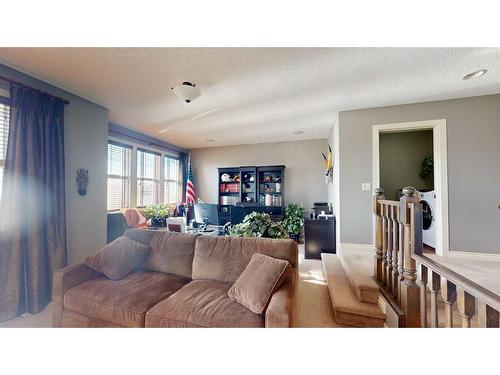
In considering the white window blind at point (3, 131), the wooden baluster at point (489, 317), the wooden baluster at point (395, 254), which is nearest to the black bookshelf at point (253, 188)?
the wooden baluster at point (395, 254)

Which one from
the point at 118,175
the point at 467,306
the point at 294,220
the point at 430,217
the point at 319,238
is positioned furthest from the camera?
the point at 294,220

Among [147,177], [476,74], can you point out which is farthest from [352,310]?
[147,177]

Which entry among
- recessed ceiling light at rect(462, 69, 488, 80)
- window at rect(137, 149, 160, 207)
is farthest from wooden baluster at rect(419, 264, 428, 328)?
window at rect(137, 149, 160, 207)

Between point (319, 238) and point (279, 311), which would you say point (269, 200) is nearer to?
point (319, 238)

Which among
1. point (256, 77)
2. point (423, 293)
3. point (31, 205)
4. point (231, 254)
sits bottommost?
point (423, 293)

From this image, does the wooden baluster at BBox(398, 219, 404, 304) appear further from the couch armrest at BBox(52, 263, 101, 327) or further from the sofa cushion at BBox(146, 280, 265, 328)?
the couch armrest at BBox(52, 263, 101, 327)

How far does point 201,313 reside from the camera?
129cm

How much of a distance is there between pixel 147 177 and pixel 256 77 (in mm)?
3513

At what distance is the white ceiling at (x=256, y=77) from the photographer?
1805 mm

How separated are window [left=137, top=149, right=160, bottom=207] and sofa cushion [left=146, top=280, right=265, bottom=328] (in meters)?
3.44

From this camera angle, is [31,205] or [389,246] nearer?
[389,246]

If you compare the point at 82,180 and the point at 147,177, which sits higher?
the point at 147,177

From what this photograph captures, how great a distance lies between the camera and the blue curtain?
6.26 ft
